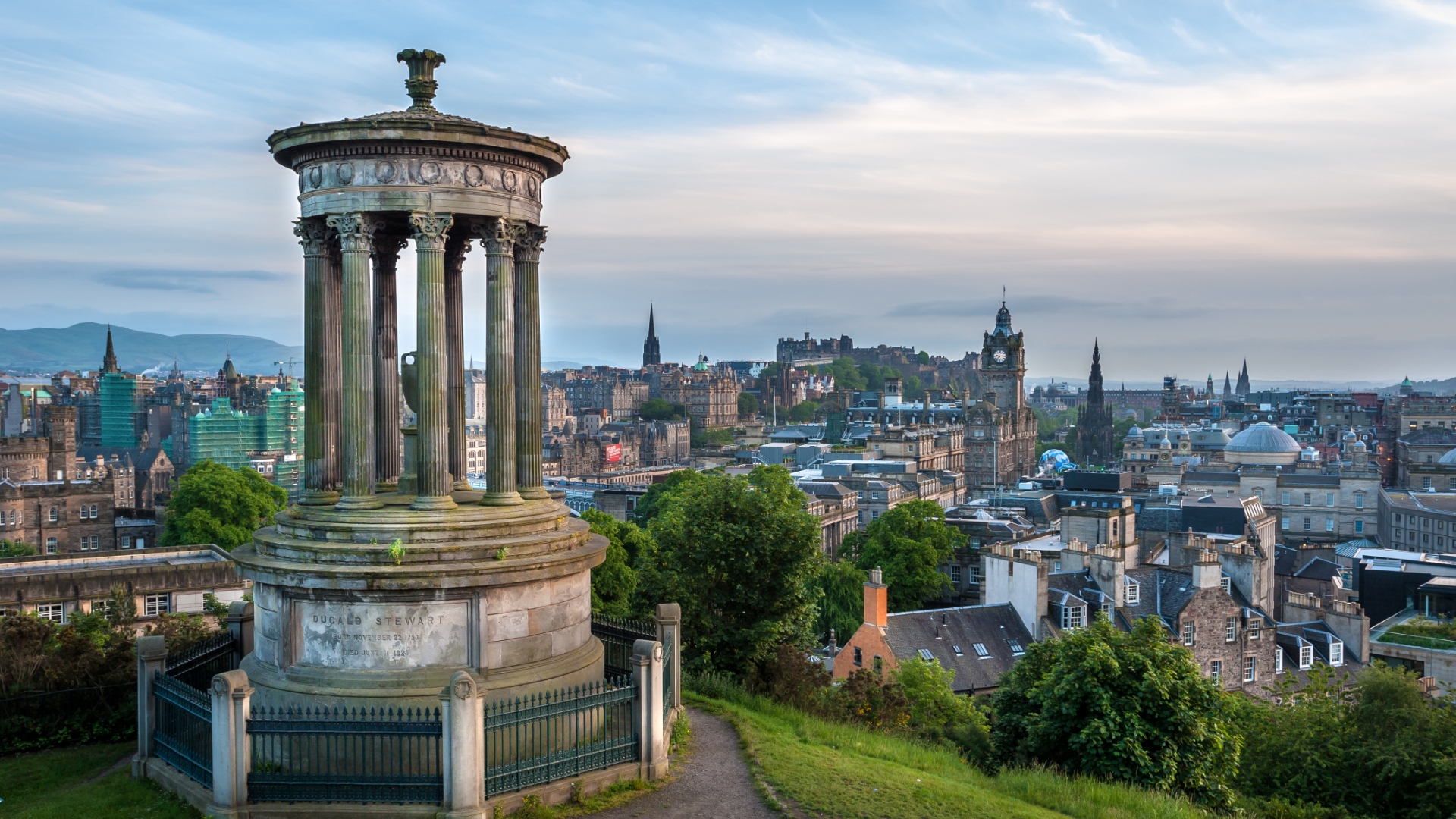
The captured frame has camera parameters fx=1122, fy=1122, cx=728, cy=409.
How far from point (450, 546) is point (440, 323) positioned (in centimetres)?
386

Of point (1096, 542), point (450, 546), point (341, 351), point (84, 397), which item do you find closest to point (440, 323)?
point (341, 351)

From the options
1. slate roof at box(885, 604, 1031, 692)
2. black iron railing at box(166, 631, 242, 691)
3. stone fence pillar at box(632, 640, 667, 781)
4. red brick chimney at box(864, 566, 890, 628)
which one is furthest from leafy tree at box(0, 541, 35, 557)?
stone fence pillar at box(632, 640, 667, 781)

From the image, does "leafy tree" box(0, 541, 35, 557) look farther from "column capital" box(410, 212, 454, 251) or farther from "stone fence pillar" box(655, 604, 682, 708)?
"column capital" box(410, 212, 454, 251)

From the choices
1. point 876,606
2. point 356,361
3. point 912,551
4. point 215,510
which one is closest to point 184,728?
point 356,361

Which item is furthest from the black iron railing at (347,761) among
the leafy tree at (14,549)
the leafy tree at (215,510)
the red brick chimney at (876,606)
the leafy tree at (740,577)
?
the leafy tree at (14,549)

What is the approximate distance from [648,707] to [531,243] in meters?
8.40

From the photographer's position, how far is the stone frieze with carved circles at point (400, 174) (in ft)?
60.6

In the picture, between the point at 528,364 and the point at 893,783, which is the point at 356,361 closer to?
the point at 528,364

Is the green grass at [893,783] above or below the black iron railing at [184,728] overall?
below

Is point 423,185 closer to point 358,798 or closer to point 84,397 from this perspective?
point 358,798

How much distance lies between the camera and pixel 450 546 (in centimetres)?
1736

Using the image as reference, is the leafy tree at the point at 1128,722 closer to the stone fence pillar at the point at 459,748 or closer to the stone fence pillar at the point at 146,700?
the stone fence pillar at the point at 459,748

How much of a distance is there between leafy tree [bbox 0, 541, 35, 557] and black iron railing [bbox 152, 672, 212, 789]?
52190 mm

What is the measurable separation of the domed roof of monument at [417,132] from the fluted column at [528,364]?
5.15 ft
